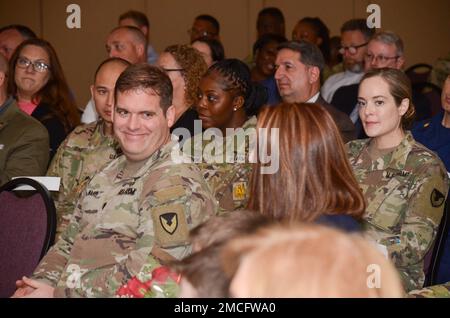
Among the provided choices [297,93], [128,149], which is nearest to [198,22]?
[297,93]

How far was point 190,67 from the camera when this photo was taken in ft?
13.2

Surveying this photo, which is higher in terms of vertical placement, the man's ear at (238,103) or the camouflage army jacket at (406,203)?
the man's ear at (238,103)

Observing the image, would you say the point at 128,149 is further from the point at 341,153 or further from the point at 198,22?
the point at 198,22

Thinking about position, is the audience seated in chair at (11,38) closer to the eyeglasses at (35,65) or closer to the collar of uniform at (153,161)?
the eyeglasses at (35,65)

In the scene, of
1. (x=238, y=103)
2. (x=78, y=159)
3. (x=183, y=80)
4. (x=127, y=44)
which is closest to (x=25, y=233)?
(x=78, y=159)

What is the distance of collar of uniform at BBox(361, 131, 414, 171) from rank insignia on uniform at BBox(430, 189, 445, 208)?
7.3 inches

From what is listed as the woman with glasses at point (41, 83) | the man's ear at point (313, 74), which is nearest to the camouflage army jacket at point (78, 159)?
the woman with glasses at point (41, 83)

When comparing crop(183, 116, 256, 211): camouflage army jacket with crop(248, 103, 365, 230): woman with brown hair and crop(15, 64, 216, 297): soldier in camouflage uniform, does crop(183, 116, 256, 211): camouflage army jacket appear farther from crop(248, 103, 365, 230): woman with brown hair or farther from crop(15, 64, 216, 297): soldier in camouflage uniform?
crop(248, 103, 365, 230): woman with brown hair

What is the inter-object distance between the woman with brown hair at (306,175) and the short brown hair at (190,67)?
1.79 metres

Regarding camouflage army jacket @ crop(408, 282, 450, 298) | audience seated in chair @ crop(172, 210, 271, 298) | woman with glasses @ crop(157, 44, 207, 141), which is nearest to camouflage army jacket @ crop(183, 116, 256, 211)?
woman with glasses @ crop(157, 44, 207, 141)

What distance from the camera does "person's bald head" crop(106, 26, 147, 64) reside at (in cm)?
507

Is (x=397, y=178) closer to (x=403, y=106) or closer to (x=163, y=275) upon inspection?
(x=403, y=106)

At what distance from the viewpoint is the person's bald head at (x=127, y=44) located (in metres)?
5.07

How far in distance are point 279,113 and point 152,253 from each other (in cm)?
58
